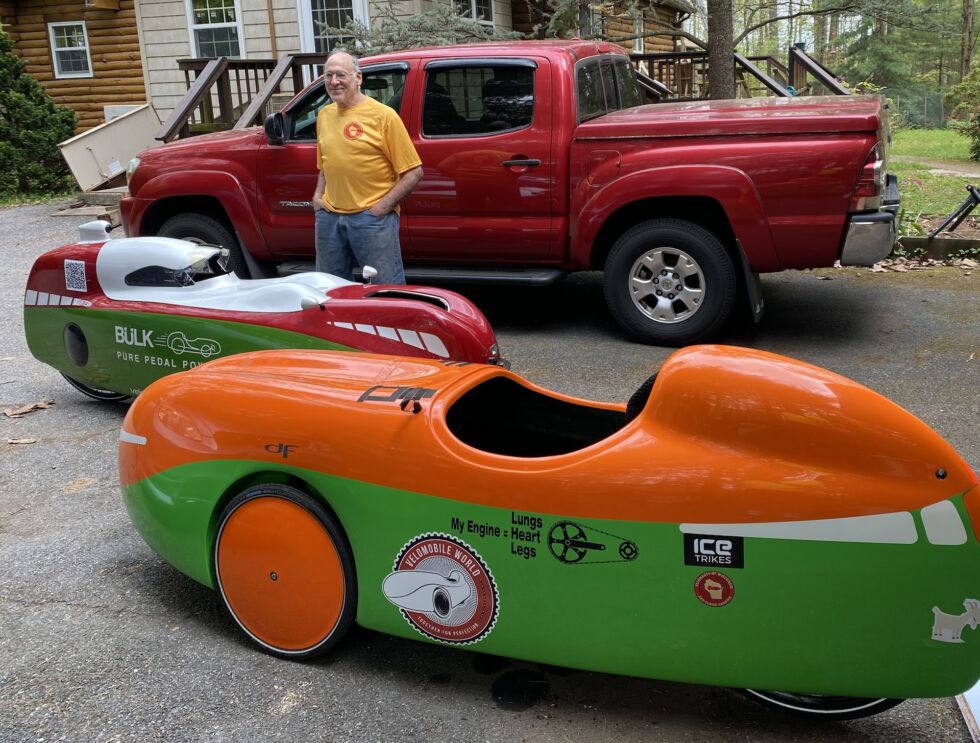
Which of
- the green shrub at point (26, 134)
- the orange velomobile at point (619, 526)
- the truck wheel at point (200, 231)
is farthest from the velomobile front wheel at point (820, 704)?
the green shrub at point (26, 134)

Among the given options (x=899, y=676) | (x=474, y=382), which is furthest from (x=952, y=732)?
(x=474, y=382)

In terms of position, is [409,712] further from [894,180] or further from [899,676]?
[894,180]

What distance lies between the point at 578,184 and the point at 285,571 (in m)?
4.44

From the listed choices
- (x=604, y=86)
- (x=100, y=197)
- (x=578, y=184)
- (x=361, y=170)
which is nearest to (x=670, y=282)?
(x=578, y=184)

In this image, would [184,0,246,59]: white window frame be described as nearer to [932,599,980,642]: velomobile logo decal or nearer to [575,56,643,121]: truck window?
[575,56,643,121]: truck window

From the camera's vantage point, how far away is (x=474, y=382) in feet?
10.2

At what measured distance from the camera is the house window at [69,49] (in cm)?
1844

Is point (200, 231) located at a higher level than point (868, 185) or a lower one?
lower

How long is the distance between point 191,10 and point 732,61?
35.1 feet

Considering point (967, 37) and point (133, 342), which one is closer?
point (133, 342)

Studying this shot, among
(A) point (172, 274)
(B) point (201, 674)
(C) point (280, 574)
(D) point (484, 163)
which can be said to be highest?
(D) point (484, 163)

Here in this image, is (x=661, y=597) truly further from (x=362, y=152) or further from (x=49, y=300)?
(x=49, y=300)

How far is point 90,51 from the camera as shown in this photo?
1809 cm

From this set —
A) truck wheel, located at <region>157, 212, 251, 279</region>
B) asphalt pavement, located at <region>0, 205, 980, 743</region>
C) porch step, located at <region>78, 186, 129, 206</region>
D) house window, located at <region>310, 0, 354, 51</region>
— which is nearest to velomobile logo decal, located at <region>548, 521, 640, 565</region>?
asphalt pavement, located at <region>0, 205, 980, 743</region>
